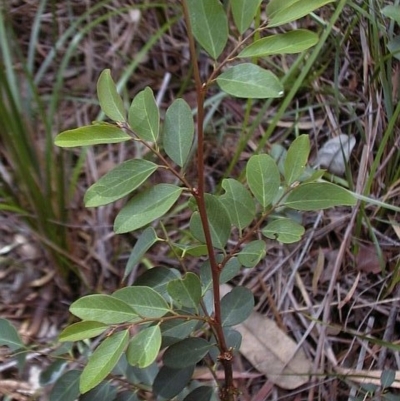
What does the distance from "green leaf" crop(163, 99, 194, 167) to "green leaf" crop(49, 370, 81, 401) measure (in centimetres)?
35

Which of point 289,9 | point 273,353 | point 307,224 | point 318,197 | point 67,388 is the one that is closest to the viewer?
point 289,9

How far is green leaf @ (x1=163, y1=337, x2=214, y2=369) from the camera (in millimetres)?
812

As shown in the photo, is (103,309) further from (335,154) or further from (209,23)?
(335,154)

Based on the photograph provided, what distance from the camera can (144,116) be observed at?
72 cm

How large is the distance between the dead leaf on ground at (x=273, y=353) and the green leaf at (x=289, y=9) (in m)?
0.64

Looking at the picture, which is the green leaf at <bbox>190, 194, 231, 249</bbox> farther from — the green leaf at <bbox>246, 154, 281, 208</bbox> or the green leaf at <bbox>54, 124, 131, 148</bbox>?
the green leaf at <bbox>54, 124, 131, 148</bbox>

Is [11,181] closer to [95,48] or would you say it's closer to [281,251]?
[95,48]

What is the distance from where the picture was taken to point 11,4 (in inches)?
65.2

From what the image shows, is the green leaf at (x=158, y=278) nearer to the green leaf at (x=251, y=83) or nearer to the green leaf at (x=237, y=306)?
the green leaf at (x=237, y=306)

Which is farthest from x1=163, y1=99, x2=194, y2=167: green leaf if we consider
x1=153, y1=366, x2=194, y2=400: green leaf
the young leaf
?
the young leaf

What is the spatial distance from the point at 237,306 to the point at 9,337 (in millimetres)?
317

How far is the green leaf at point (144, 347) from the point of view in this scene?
2.23 ft

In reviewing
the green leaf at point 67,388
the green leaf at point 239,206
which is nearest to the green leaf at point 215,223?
the green leaf at point 239,206

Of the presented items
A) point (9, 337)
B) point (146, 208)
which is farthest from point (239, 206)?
point (9, 337)
